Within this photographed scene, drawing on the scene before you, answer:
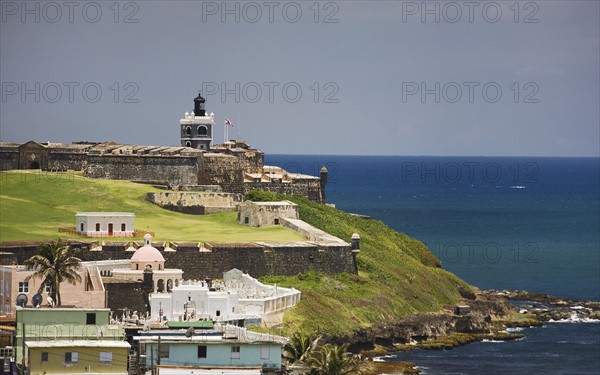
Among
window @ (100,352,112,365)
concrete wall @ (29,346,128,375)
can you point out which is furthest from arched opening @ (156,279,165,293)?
concrete wall @ (29,346,128,375)

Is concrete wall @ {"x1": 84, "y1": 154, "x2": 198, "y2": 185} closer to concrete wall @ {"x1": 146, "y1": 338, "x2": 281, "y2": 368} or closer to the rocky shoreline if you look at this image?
the rocky shoreline

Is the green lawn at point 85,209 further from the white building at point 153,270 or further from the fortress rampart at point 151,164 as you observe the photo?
the white building at point 153,270

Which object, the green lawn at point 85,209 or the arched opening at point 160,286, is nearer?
the arched opening at point 160,286

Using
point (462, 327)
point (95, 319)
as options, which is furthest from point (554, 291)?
point (95, 319)

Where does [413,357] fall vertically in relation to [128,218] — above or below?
below

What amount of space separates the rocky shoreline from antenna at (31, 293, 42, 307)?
78.2ft

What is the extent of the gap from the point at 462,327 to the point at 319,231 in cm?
1091

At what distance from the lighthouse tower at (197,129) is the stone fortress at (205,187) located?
8 cm

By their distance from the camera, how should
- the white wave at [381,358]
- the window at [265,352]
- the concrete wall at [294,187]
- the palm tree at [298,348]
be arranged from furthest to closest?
the concrete wall at [294,187], the white wave at [381,358], the palm tree at [298,348], the window at [265,352]

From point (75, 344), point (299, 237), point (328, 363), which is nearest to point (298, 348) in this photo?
point (328, 363)

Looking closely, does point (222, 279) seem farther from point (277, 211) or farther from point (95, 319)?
point (95, 319)

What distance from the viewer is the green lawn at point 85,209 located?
368 ft

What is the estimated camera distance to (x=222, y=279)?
104188mm

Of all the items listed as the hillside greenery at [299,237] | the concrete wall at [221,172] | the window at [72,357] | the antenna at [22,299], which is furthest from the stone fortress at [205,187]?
the window at [72,357]
